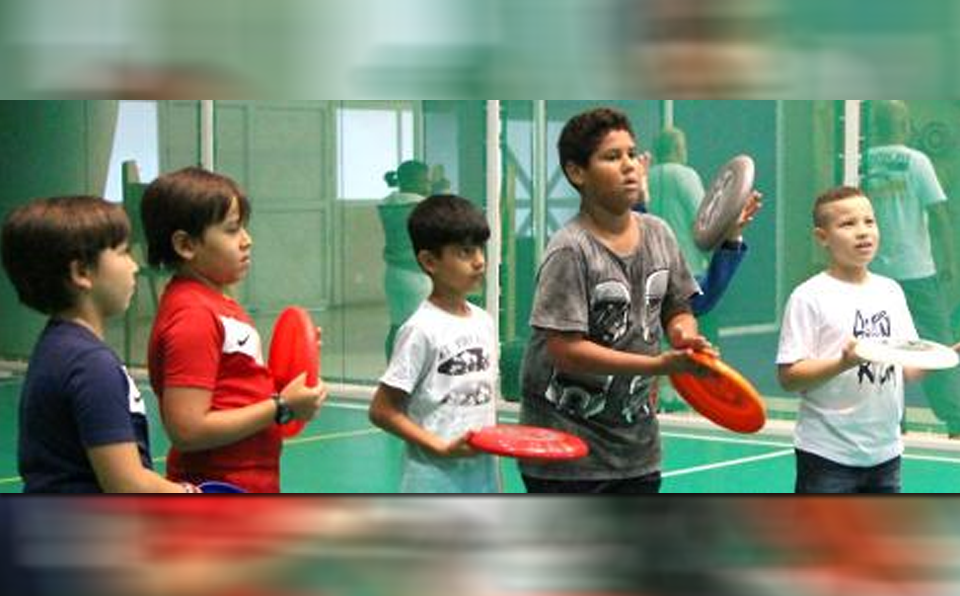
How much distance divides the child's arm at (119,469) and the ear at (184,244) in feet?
1.86

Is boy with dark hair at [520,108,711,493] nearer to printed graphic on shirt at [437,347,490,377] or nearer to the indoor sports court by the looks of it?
printed graphic on shirt at [437,347,490,377]

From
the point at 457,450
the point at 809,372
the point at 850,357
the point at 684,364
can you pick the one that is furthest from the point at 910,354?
the point at 457,450

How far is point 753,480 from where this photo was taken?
14.1 ft

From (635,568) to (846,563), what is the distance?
7cm

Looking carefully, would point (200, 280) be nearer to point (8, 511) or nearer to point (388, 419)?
point (388, 419)

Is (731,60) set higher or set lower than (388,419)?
higher

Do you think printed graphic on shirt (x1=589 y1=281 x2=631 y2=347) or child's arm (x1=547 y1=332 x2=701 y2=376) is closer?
child's arm (x1=547 y1=332 x2=701 y2=376)

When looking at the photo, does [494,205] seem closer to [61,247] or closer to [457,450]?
[457,450]

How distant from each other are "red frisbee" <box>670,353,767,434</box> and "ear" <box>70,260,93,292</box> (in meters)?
0.56

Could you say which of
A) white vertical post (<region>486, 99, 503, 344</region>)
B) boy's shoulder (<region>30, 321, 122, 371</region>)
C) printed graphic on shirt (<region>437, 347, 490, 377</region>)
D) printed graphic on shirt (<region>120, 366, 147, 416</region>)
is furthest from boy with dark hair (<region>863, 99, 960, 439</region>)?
boy's shoulder (<region>30, 321, 122, 371</region>)

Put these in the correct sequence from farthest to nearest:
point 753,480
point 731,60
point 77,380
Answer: point 753,480 < point 77,380 < point 731,60

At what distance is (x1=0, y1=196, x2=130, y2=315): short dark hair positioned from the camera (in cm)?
112

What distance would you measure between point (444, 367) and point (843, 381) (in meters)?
0.58

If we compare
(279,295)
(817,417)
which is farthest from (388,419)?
(279,295)
